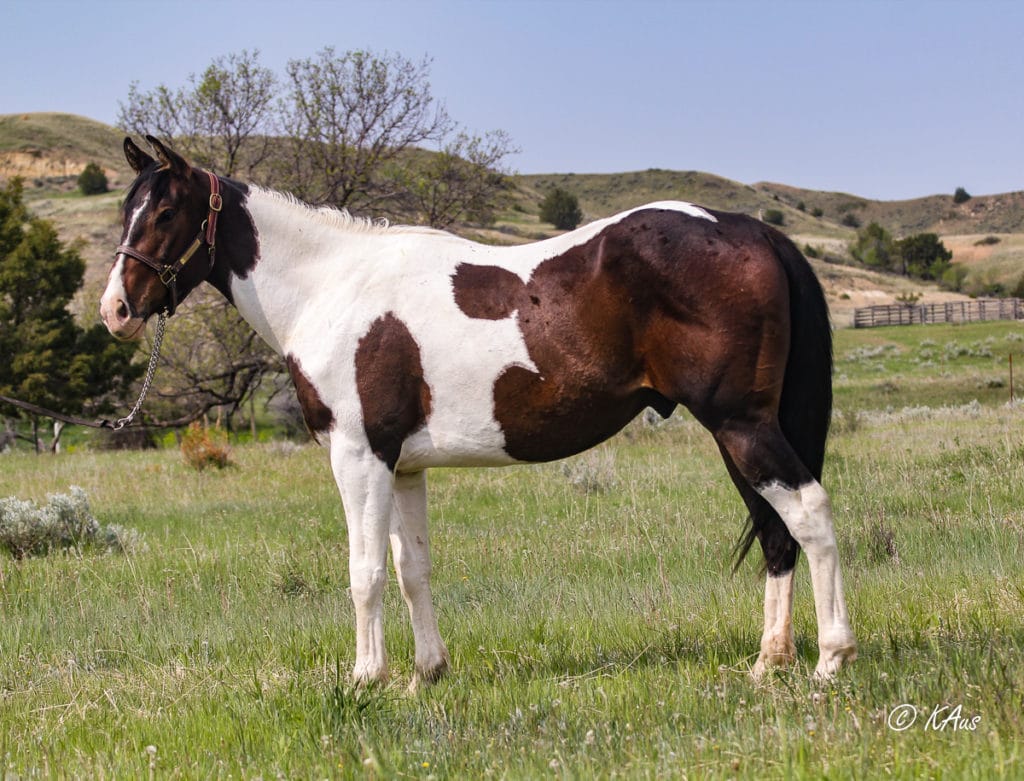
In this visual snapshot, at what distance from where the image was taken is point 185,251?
15.3 feet

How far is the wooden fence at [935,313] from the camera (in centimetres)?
6212

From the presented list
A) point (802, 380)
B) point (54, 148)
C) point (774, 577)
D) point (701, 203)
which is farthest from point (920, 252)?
point (774, 577)

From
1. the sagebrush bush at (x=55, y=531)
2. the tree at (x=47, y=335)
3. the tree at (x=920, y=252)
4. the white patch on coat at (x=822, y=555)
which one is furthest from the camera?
the tree at (x=920, y=252)

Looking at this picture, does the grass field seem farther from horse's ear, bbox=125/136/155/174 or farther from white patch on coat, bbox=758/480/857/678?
horse's ear, bbox=125/136/155/174

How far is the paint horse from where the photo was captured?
393cm

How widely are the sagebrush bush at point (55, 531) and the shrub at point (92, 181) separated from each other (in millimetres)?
93365

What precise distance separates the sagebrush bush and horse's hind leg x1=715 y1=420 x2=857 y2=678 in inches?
270

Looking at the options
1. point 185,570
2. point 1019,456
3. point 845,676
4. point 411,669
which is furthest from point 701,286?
point 1019,456

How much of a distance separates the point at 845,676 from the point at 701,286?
1770 mm

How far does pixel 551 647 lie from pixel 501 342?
171cm

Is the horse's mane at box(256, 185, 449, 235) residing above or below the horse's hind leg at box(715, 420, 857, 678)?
above

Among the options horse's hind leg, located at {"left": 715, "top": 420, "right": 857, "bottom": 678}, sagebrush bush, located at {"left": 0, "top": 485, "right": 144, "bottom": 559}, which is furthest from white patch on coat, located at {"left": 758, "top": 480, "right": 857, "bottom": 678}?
sagebrush bush, located at {"left": 0, "top": 485, "right": 144, "bottom": 559}

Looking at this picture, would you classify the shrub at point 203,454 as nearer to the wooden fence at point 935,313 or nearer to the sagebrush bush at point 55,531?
the sagebrush bush at point 55,531

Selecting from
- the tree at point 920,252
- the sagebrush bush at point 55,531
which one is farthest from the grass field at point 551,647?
the tree at point 920,252
